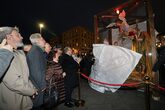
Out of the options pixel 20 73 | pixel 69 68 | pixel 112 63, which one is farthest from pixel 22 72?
pixel 112 63

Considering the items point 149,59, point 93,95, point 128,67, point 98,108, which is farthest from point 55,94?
point 149,59

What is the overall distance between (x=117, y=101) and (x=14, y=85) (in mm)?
4208

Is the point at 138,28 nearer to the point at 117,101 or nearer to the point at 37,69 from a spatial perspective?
the point at 117,101

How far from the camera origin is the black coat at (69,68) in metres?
5.80

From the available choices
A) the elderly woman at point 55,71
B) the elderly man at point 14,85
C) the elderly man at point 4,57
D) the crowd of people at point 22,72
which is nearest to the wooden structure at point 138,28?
the elderly woman at point 55,71

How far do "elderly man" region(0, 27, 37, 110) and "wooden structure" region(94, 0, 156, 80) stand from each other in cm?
472

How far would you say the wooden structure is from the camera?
6.18 metres

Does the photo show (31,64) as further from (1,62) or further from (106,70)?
(106,70)

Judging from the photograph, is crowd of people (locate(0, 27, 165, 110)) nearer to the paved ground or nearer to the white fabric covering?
the paved ground

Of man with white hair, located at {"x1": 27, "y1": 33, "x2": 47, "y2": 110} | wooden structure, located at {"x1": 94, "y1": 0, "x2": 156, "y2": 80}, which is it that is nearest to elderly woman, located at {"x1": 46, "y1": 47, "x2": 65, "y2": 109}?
man with white hair, located at {"x1": 27, "y1": 33, "x2": 47, "y2": 110}

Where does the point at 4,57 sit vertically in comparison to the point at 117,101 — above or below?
above

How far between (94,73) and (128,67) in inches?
64.4

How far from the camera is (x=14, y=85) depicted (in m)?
2.85

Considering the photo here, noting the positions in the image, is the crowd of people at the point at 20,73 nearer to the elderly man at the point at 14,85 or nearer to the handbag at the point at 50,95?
the elderly man at the point at 14,85
